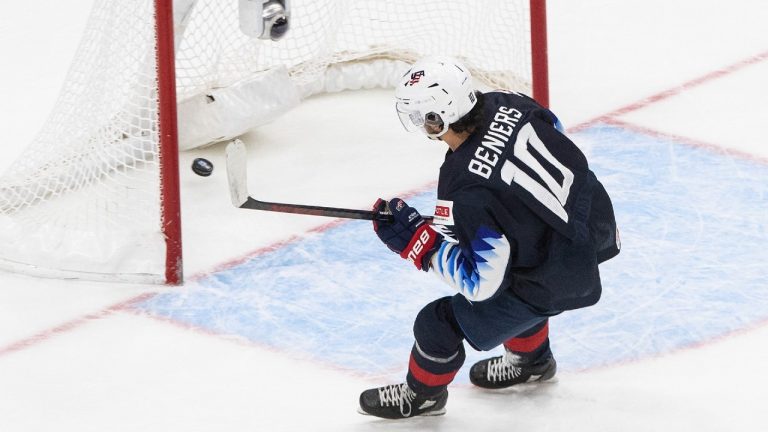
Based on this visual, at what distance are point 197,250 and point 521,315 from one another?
133cm

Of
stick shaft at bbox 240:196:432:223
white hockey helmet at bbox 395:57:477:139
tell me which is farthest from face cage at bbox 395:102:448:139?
stick shaft at bbox 240:196:432:223

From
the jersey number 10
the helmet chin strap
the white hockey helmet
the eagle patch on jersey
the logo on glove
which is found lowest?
the logo on glove

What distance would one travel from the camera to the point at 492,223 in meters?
3.18

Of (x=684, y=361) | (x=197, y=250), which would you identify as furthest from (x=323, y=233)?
(x=684, y=361)

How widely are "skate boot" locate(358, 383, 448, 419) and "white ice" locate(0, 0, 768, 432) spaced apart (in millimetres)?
35

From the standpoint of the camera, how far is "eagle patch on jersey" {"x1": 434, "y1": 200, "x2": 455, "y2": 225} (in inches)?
126

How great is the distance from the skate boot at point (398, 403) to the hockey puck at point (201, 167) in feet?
4.37

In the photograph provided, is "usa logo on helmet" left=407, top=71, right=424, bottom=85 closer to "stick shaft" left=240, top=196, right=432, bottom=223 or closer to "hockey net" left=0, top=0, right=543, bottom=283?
"stick shaft" left=240, top=196, right=432, bottom=223

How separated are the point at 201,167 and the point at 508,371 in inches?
55.1

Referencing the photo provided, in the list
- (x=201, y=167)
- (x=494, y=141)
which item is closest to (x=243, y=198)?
(x=494, y=141)

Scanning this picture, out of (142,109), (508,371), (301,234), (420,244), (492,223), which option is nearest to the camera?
(492,223)

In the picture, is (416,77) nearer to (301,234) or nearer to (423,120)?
(423,120)

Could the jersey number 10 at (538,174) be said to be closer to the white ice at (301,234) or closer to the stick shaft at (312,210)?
the stick shaft at (312,210)

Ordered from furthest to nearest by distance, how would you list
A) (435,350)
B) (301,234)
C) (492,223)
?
(301,234), (435,350), (492,223)
